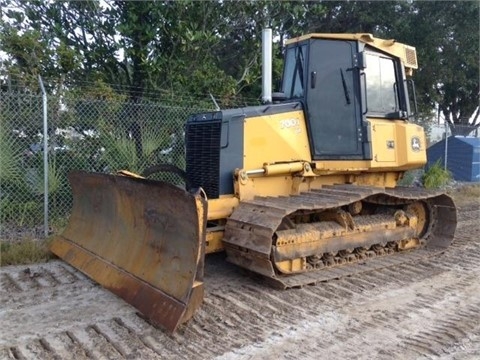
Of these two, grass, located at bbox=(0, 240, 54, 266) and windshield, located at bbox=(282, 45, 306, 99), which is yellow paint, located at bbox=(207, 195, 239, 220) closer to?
windshield, located at bbox=(282, 45, 306, 99)

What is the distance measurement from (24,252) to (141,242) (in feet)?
7.04

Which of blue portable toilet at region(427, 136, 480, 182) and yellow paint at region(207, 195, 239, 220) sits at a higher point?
Result: blue portable toilet at region(427, 136, 480, 182)

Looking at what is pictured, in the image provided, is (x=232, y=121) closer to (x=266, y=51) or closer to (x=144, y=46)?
(x=266, y=51)

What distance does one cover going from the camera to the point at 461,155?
1466 centimetres

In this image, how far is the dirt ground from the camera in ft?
11.0

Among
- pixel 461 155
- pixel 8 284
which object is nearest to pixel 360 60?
pixel 8 284

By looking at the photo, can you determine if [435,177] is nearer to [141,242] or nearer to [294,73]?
[294,73]

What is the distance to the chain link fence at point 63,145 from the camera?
264 inches

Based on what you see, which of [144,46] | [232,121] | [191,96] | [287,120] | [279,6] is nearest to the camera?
[232,121]

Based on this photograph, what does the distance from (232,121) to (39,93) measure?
13.3ft

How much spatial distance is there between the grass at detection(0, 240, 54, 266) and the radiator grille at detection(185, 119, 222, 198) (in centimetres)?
209

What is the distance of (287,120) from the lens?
538cm

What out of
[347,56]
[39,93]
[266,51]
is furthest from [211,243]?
[39,93]

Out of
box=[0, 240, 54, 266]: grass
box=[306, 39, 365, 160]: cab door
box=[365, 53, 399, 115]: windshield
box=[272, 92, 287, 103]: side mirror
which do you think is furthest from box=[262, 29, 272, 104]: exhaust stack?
box=[0, 240, 54, 266]: grass
